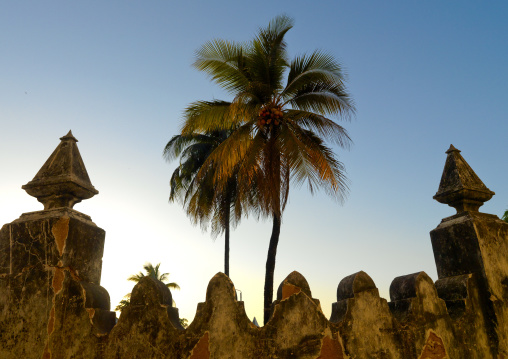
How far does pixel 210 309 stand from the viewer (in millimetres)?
3818

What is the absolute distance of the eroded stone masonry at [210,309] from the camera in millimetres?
3756

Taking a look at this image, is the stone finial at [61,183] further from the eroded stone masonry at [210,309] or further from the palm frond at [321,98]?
the palm frond at [321,98]

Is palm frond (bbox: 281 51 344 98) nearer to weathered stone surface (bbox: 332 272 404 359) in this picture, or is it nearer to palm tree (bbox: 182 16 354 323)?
palm tree (bbox: 182 16 354 323)

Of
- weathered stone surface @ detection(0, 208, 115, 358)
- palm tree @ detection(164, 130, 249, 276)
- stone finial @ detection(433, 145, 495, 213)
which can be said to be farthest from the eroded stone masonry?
palm tree @ detection(164, 130, 249, 276)

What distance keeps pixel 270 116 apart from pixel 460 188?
5.84m

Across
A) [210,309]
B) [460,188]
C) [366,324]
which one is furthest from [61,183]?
[460,188]

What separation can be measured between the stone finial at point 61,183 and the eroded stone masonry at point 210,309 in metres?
0.01

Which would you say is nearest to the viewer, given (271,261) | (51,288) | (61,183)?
(51,288)

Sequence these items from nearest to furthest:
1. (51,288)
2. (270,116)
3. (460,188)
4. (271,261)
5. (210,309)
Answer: (210,309) < (51,288) < (460,188) < (270,116) < (271,261)

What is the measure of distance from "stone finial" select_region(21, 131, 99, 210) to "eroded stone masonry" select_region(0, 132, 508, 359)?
13 mm

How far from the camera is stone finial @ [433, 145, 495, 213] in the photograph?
4.92 meters

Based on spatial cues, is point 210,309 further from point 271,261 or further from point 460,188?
point 271,261

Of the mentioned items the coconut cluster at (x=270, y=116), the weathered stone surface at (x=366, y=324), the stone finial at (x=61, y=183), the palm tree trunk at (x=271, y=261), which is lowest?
the weathered stone surface at (x=366, y=324)

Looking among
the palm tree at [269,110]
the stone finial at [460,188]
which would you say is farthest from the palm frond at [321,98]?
the stone finial at [460,188]
